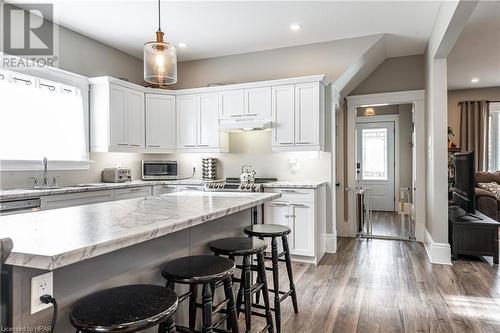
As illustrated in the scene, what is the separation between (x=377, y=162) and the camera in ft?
26.3

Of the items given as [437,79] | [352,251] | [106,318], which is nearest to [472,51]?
[437,79]

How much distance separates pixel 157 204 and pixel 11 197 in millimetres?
1676

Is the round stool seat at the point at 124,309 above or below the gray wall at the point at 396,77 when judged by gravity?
below

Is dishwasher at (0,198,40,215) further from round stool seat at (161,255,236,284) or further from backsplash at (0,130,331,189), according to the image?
round stool seat at (161,255,236,284)

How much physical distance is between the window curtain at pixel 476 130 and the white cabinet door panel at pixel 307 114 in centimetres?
491

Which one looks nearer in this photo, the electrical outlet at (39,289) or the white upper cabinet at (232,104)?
the electrical outlet at (39,289)

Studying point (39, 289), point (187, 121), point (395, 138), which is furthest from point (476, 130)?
point (39, 289)

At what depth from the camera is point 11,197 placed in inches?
112

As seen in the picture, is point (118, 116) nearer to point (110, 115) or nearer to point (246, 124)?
point (110, 115)

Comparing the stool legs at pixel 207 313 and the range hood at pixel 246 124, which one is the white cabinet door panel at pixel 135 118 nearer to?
the range hood at pixel 246 124

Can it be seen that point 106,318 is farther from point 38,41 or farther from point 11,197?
point 38,41

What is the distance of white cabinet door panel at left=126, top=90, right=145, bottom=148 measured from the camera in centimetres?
459

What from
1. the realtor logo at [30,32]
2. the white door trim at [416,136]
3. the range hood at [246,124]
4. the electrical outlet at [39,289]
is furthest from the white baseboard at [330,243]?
the realtor logo at [30,32]

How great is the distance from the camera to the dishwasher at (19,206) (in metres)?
2.79
